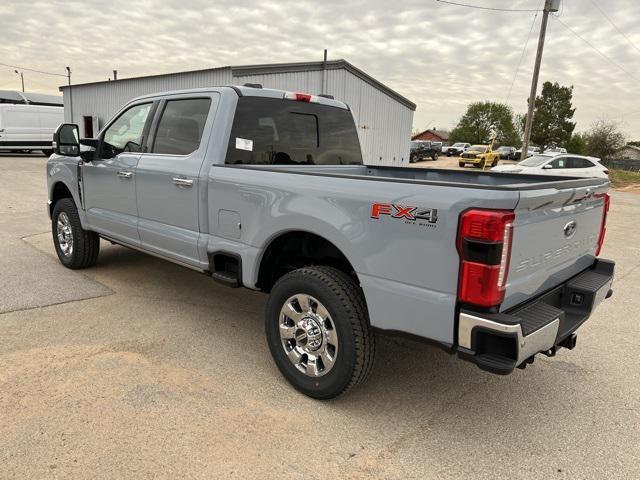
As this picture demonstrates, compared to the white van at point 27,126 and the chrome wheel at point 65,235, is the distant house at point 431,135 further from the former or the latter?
the chrome wheel at point 65,235

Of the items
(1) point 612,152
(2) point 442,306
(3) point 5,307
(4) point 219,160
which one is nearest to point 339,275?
(2) point 442,306

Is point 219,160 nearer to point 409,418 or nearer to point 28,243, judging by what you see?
point 409,418

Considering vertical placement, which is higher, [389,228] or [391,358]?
[389,228]

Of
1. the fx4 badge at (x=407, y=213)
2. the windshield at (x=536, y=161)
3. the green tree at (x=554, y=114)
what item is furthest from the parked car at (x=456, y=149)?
the fx4 badge at (x=407, y=213)

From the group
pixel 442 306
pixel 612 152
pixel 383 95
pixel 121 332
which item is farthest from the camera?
pixel 612 152

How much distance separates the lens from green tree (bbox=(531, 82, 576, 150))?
196 ft

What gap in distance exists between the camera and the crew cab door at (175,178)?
12.5ft

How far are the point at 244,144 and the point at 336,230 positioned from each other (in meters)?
1.36

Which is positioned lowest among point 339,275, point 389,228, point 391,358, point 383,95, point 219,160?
point 391,358

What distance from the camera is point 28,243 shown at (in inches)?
275

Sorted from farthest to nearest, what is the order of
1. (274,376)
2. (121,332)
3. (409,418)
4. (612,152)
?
(612,152), (121,332), (274,376), (409,418)

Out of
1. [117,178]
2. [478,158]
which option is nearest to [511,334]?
[117,178]

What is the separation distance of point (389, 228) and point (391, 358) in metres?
1.56

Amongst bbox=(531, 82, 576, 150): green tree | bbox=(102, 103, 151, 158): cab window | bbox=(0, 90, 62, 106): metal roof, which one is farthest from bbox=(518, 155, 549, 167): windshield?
bbox=(531, 82, 576, 150): green tree
